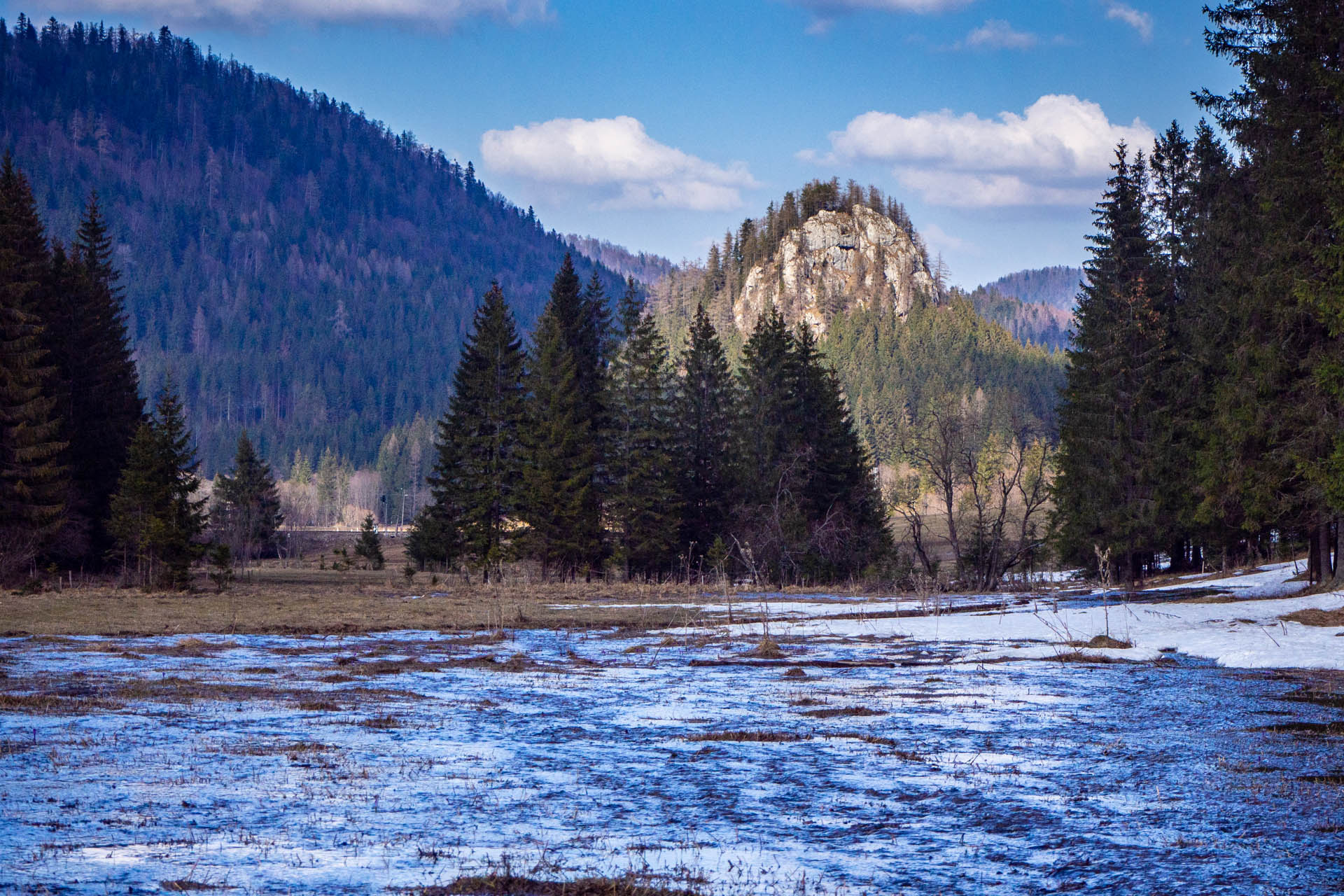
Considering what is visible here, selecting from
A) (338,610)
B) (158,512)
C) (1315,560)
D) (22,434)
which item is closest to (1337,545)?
(1315,560)

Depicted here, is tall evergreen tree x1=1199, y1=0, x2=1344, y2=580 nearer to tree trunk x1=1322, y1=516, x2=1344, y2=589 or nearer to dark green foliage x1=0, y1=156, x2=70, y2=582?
tree trunk x1=1322, y1=516, x2=1344, y2=589

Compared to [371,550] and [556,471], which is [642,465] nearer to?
[556,471]

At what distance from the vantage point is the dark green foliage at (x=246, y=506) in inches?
2758

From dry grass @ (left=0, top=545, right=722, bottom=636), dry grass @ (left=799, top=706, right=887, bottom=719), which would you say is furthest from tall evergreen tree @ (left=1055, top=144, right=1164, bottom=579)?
dry grass @ (left=799, top=706, right=887, bottom=719)

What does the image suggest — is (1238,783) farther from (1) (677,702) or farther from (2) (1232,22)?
(2) (1232,22)

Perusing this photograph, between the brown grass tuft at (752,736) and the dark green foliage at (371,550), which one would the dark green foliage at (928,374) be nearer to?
the dark green foliage at (371,550)

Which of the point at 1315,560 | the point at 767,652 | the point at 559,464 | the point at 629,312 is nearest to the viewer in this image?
the point at 767,652

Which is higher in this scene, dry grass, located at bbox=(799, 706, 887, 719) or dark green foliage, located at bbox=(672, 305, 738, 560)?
dark green foliage, located at bbox=(672, 305, 738, 560)

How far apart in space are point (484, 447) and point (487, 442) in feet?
1.37

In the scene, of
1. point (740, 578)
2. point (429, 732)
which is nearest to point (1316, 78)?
point (429, 732)

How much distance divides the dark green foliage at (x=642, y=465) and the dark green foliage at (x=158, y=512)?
63.3 feet

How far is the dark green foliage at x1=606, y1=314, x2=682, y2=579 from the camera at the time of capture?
52406mm

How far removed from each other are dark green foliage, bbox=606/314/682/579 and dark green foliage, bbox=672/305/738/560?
1409 millimetres

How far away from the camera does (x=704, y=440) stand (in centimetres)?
5850
